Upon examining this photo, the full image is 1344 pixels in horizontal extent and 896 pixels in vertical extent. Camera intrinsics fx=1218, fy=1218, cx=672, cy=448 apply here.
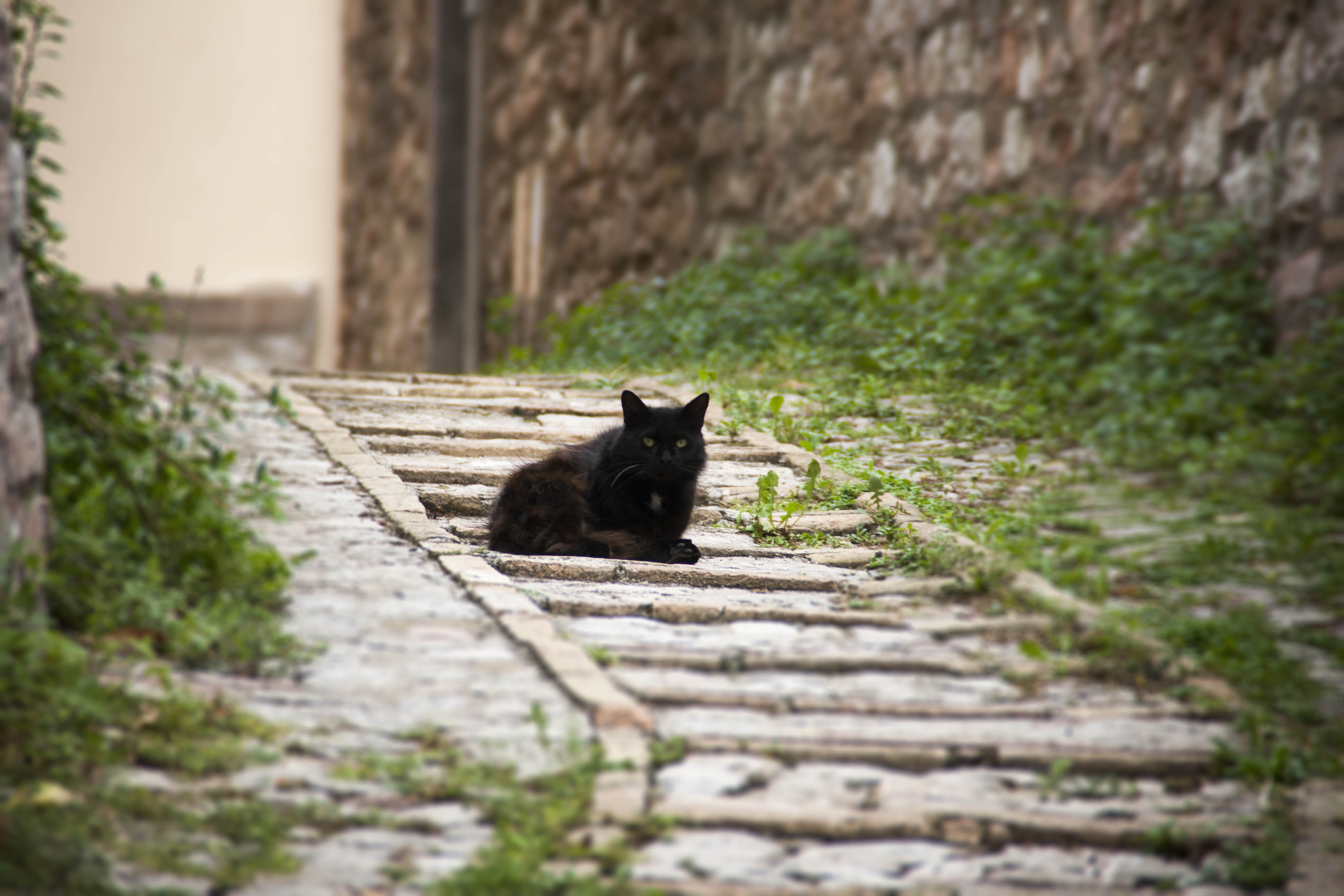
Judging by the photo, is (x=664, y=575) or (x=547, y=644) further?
(x=664, y=575)

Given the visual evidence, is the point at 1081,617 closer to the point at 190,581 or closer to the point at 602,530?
the point at 602,530

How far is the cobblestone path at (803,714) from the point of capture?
7.82 ft

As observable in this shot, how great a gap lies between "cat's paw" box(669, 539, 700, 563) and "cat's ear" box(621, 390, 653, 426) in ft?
1.63

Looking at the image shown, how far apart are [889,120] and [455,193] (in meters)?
5.64

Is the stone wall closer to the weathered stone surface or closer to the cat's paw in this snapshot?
the weathered stone surface

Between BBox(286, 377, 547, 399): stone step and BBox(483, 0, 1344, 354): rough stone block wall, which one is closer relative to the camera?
BBox(483, 0, 1344, 354): rough stone block wall

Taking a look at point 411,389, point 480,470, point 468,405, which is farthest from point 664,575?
point 411,389

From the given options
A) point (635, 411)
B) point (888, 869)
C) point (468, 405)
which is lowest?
point (888, 869)

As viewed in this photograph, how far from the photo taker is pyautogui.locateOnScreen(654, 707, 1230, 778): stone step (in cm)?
266

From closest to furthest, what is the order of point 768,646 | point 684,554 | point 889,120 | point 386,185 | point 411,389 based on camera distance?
1. point 768,646
2. point 684,554
3. point 411,389
4. point 889,120
5. point 386,185

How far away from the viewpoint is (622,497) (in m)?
4.46

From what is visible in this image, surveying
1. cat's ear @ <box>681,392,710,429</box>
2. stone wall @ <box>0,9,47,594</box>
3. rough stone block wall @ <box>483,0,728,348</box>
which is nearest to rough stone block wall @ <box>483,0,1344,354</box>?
rough stone block wall @ <box>483,0,728,348</box>

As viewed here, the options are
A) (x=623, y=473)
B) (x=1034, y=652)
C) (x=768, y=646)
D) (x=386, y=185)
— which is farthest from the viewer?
(x=386, y=185)

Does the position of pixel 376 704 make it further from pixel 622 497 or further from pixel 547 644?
pixel 622 497
